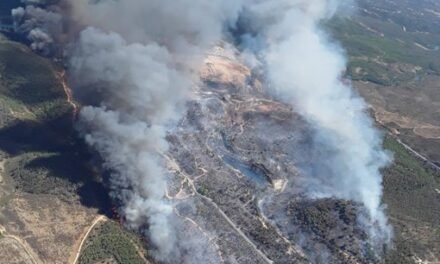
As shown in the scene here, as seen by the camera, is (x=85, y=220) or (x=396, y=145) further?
(x=396, y=145)

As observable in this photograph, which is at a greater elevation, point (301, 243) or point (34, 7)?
point (301, 243)

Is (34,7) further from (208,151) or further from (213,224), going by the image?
(213,224)

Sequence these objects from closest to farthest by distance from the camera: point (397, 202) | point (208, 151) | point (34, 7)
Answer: point (397, 202) → point (208, 151) → point (34, 7)

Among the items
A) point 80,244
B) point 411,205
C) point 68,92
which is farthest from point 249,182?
point 68,92

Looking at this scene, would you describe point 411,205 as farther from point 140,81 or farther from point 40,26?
point 40,26

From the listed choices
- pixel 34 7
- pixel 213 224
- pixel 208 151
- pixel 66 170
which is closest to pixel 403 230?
pixel 213 224

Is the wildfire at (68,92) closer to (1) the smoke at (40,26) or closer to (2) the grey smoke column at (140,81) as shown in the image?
(2) the grey smoke column at (140,81)

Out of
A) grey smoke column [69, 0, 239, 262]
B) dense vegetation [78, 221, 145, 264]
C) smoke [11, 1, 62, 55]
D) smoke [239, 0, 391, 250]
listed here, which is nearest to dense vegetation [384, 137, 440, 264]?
smoke [239, 0, 391, 250]

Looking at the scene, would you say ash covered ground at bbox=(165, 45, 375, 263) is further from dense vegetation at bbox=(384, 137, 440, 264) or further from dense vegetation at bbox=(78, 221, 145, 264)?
dense vegetation at bbox=(78, 221, 145, 264)

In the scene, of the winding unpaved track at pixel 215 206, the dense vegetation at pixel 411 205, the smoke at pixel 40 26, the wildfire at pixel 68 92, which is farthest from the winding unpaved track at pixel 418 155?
the smoke at pixel 40 26
